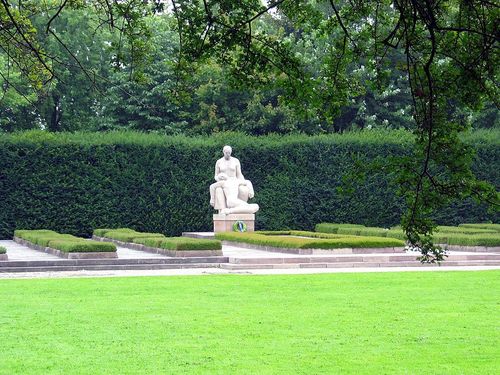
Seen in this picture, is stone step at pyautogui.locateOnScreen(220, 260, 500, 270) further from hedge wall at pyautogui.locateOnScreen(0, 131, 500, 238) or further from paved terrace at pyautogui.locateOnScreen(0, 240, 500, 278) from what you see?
hedge wall at pyautogui.locateOnScreen(0, 131, 500, 238)

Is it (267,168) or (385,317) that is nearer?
(385,317)

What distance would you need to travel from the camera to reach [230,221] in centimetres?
2844

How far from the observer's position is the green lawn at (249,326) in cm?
921

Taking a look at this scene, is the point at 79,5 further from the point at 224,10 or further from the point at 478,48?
the point at 478,48

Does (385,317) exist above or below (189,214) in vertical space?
below

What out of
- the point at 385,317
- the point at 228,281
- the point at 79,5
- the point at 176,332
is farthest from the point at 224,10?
the point at 228,281

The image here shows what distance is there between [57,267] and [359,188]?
45.6 feet

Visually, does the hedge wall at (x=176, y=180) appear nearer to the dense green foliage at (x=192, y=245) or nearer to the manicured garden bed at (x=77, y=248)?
the manicured garden bed at (x=77, y=248)

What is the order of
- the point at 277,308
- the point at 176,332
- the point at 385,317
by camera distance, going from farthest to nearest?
1. the point at 277,308
2. the point at 385,317
3. the point at 176,332

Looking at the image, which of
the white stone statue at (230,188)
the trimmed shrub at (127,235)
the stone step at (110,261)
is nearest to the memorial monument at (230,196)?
the white stone statue at (230,188)

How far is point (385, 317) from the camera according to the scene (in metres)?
12.1

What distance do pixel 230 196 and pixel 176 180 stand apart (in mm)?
2258

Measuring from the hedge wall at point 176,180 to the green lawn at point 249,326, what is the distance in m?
12.3

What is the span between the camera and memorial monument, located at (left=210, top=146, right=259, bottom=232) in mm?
28438
